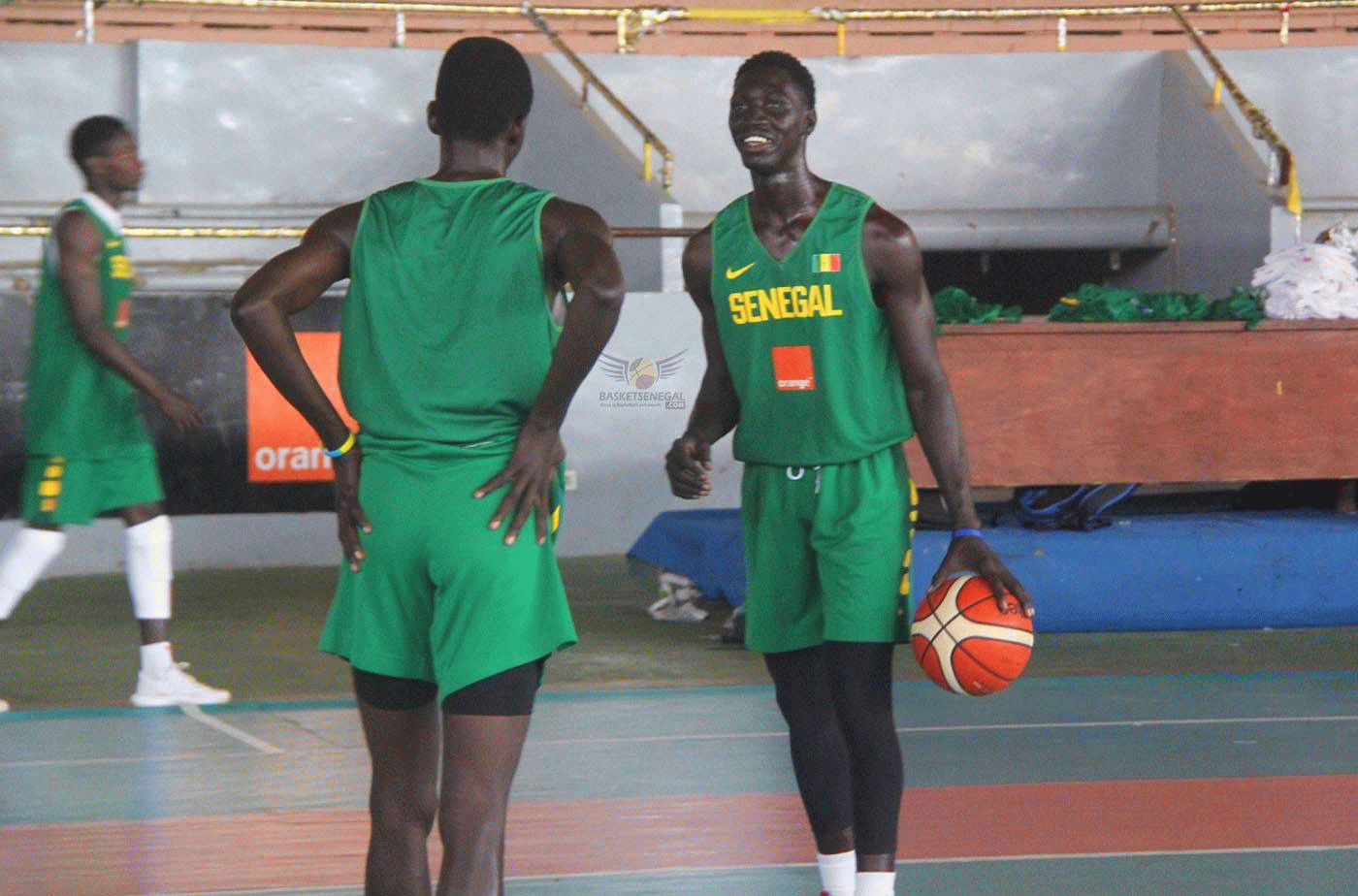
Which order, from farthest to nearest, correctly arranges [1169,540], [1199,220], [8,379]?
1. [1199,220]
2. [8,379]
3. [1169,540]

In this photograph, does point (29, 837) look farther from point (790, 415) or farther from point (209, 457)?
point (209, 457)

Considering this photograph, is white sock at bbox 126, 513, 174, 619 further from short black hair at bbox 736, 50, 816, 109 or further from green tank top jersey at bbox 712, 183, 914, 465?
short black hair at bbox 736, 50, 816, 109

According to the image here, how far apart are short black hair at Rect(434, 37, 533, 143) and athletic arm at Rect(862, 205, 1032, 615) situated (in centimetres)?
99

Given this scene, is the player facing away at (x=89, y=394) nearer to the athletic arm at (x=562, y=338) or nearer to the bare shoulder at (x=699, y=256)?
the bare shoulder at (x=699, y=256)

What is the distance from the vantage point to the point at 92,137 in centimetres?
655

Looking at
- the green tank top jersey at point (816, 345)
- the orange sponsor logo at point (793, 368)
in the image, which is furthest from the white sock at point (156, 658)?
the orange sponsor logo at point (793, 368)

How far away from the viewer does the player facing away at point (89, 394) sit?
648 centimetres

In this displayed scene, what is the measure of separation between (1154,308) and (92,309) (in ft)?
16.5

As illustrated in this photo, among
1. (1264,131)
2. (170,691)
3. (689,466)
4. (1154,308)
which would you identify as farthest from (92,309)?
(1264,131)

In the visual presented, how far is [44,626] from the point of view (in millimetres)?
9203

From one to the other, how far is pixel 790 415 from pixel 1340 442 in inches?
225

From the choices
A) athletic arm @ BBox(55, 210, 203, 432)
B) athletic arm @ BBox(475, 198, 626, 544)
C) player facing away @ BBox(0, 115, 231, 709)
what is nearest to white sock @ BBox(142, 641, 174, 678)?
player facing away @ BBox(0, 115, 231, 709)

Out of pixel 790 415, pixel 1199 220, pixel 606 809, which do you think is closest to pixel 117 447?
pixel 606 809

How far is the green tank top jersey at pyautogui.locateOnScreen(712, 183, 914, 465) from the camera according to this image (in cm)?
384
